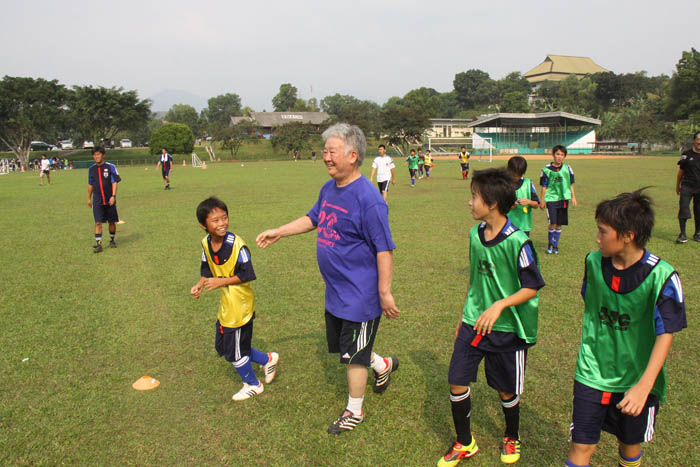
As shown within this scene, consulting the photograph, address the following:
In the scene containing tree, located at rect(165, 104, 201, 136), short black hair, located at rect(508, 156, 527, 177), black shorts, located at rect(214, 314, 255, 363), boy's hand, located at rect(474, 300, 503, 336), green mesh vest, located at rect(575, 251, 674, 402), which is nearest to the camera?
green mesh vest, located at rect(575, 251, 674, 402)

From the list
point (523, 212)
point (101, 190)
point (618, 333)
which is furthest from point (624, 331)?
point (101, 190)

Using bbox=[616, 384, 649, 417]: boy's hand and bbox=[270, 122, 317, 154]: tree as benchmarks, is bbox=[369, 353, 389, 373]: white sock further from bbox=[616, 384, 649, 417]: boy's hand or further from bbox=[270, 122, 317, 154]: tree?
bbox=[270, 122, 317, 154]: tree

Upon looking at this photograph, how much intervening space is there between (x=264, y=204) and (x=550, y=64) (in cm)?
15433

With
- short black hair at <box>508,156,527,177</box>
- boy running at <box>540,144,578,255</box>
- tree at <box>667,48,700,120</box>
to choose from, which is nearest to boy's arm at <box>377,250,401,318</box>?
short black hair at <box>508,156,527,177</box>

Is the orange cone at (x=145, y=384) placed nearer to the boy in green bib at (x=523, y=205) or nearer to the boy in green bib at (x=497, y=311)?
the boy in green bib at (x=497, y=311)

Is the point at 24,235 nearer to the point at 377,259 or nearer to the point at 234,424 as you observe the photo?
the point at 234,424

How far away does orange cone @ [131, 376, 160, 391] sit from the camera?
3.98 m

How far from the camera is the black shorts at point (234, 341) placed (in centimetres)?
369

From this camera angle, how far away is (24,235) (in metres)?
11.1

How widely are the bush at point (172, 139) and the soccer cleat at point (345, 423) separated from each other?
6431cm

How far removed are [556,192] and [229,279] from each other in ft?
21.6

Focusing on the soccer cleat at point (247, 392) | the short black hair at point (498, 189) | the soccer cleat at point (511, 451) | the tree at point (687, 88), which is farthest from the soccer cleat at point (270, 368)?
the tree at point (687, 88)

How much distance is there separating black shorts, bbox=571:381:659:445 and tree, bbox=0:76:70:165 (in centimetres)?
5873

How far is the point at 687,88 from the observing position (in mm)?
61312
